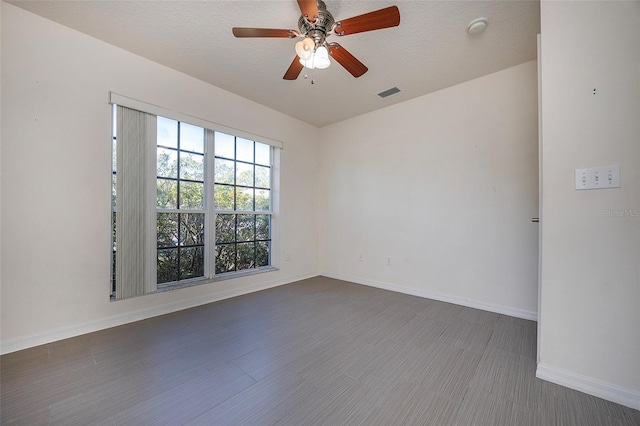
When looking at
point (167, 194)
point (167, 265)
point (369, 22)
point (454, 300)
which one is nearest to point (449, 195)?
point (454, 300)

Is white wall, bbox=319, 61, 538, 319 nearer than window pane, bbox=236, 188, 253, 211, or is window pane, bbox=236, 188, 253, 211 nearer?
white wall, bbox=319, 61, 538, 319

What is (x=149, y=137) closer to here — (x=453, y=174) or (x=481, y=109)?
(x=453, y=174)

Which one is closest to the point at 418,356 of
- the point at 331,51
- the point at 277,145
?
the point at 331,51

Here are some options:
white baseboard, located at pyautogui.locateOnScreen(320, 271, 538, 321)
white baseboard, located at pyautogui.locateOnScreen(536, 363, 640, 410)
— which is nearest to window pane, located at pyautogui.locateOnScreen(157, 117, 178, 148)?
white baseboard, located at pyautogui.locateOnScreen(320, 271, 538, 321)

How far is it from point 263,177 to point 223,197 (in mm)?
735

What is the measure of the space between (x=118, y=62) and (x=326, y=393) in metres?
3.33

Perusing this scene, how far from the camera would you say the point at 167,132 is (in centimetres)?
275

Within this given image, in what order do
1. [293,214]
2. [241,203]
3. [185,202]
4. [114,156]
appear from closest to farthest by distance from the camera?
1. [114,156]
2. [185,202]
3. [241,203]
4. [293,214]

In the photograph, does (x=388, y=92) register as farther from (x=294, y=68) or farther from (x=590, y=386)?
(x=590, y=386)

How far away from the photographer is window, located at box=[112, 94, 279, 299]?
2400 millimetres

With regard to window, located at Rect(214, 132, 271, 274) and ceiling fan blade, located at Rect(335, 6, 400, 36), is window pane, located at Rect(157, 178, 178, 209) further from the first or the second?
ceiling fan blade, located at Rect(335, 6, 400, 36)

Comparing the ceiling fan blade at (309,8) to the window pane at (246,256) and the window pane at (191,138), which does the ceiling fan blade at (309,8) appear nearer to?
the window pane at (191,138)

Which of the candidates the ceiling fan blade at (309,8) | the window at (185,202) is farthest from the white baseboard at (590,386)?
the window at (185,202)

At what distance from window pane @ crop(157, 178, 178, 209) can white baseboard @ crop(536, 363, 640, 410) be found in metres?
3.52
